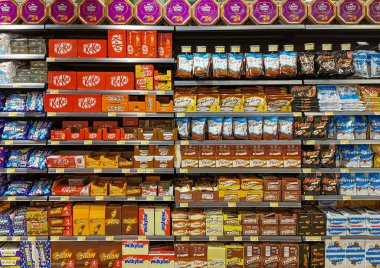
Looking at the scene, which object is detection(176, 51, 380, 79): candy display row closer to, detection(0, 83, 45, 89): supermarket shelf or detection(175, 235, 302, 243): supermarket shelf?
detection(0, 83, 45, 89): supermarket shelf

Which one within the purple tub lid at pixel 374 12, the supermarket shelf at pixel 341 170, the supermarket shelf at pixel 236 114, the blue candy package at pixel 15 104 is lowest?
the supermarket shelf at pixel 341 170

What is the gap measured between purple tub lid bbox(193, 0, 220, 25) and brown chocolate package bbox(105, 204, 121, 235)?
2062 millimetres

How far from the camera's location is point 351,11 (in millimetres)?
3203

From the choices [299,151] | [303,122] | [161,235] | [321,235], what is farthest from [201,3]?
[321,235]

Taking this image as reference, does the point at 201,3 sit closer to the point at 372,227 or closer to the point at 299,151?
the point at 299,151

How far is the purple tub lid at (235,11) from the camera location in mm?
3213

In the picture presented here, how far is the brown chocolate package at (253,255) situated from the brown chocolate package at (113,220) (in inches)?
51.5

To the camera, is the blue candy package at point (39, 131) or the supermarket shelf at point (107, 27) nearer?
the supermarket shelf at point (107, 27)

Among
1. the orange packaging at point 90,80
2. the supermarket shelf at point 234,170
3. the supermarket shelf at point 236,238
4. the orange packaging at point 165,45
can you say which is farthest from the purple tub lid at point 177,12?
the supermarket shelf at point 236,238

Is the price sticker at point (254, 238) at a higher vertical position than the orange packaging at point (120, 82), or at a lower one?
lower

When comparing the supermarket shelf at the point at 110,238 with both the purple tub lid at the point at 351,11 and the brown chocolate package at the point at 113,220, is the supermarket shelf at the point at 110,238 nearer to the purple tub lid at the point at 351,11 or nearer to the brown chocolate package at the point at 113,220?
the brown chocolate package at the point at 113,220

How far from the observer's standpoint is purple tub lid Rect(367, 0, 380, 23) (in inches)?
126

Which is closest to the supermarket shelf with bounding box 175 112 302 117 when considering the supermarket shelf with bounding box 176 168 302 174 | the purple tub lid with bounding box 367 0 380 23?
the supermarket shelf with bounding box 176 168 302 174

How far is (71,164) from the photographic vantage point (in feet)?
10.7
